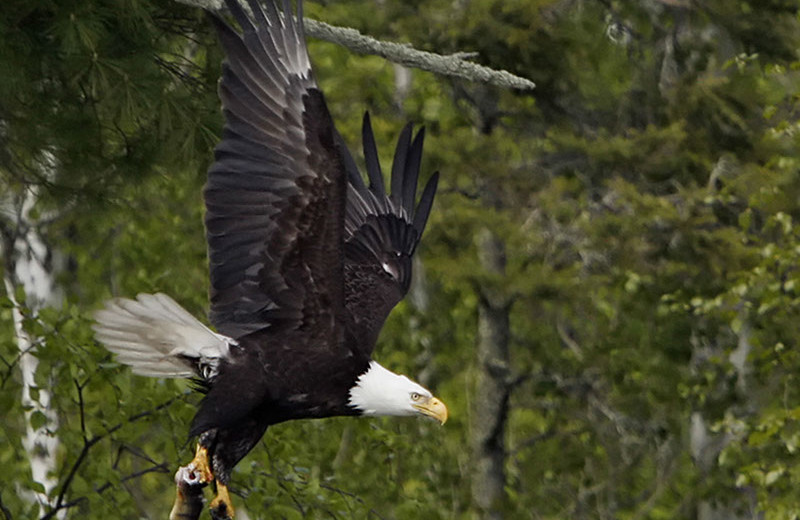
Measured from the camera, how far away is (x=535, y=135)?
13.4 m

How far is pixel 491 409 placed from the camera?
14008 mm

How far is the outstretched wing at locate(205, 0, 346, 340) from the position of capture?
18.4 feet

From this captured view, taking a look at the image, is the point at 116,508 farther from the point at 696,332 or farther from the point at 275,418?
the point at 696,332

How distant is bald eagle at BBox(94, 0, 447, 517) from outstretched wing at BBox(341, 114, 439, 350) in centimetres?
70

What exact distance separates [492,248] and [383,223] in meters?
6.34

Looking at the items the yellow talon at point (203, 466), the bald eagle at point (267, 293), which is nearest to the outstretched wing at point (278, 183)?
the bald eagle at point (267, 293)

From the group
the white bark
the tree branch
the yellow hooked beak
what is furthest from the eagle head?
the white bark

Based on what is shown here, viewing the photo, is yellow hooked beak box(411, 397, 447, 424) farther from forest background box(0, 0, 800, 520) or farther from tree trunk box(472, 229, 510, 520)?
tree trunk box(472, 229, 510, 520)

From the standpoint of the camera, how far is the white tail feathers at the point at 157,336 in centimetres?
577

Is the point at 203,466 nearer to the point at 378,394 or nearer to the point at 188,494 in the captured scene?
the point at 188,494

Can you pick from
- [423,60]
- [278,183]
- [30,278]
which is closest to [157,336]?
[278,183]

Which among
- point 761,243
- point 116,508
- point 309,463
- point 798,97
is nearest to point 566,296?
point 761,243

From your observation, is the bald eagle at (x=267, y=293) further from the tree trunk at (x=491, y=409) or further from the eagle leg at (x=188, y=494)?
the tree trunk at (x=491, y=409)

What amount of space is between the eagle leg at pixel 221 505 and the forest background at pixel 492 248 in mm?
554
